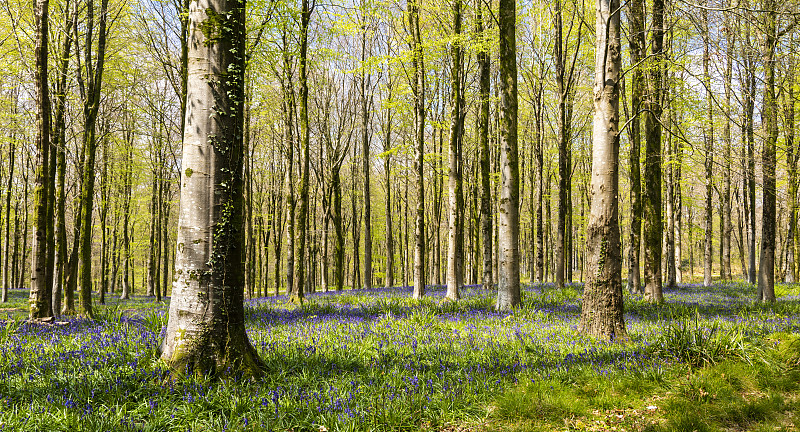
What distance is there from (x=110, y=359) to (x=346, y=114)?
2055 cm

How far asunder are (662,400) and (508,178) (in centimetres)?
557

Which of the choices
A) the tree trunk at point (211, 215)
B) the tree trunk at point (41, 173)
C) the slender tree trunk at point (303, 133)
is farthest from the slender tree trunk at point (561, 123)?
the tree trunk at point (41, 173)

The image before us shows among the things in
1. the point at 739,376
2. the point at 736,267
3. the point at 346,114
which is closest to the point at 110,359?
the point at 739,376

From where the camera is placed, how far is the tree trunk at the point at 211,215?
4098mm

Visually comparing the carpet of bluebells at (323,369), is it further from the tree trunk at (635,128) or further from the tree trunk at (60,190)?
the tree trunk at (635,128)

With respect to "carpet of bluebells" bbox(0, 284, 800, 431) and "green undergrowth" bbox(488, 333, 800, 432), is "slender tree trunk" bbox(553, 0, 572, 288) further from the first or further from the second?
"green undergrowth" bbox(488, 333, 800, 432)

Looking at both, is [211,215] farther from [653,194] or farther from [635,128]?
[635,128]

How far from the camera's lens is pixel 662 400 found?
4.31 m

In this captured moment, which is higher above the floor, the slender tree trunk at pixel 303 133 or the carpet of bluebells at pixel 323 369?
the slender tree trunk at pixel 303 133

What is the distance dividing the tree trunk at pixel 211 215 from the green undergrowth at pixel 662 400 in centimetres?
273

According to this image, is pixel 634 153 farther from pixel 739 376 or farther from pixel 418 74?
pixel 739 376

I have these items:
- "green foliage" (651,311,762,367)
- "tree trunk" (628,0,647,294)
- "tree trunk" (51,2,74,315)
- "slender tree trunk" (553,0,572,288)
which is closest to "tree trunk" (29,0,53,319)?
"tree trunk" (51,2,74,315)

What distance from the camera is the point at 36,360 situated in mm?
4691

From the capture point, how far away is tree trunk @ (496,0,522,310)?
352 inches
